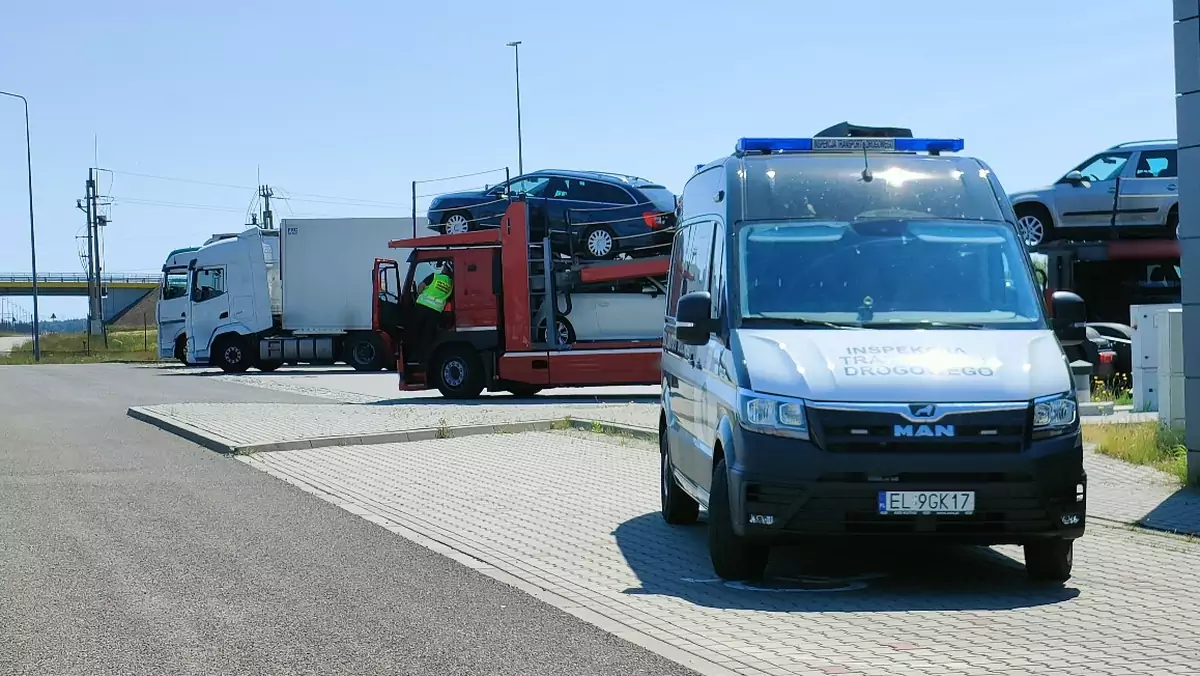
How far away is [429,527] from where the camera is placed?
10453 millimetres

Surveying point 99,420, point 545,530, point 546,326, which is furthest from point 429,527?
point 546,326

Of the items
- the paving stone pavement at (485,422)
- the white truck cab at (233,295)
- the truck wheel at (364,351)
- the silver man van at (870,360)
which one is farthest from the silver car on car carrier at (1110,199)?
the white truck cab at (233,295)

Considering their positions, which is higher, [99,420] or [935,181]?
[935,181]

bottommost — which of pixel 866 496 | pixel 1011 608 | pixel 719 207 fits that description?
pixel 1011 608

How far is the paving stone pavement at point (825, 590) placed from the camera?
625cm

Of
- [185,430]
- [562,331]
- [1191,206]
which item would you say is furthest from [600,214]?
[1191,206]

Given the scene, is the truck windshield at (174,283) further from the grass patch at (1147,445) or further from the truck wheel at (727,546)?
the truck wheel at (727,546)

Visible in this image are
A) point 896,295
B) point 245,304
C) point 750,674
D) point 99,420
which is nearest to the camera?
point 750,674

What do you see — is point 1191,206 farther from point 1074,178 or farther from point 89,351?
point 89,351

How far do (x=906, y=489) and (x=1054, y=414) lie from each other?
33.9 inches

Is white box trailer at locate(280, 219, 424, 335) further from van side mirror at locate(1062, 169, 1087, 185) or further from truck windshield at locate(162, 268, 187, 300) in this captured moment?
van side mirror at locate(1062, 169, 1087, 185)

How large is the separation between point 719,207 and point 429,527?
10.1 ft

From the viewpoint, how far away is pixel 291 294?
4100 cm

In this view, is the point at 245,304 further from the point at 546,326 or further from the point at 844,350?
the point at 844,350
